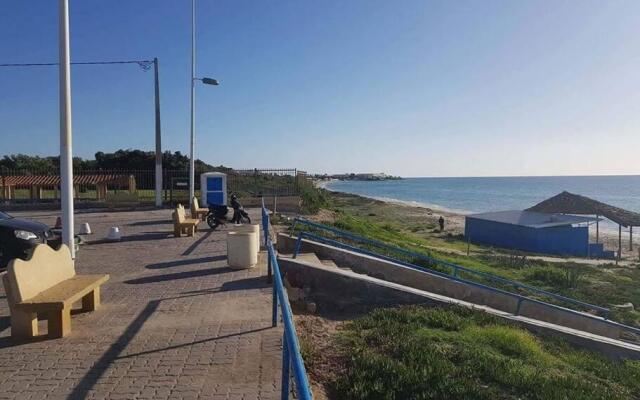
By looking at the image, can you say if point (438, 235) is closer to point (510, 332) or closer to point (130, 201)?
point (130, 201)

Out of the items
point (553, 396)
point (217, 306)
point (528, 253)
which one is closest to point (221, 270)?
point (217, 306)

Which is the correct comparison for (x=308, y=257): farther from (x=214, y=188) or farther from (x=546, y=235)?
(x=546, y=235)

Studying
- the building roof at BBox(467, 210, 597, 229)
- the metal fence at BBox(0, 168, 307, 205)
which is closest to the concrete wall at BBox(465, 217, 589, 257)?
the building roof at BBox(467, 210, 597, 229)

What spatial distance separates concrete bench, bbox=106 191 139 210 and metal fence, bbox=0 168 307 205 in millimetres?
250

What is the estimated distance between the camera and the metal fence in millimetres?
22906

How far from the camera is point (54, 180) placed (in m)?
26.3

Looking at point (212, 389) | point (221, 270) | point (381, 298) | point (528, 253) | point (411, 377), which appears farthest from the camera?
point (528, 253)

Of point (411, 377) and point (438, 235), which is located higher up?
point (411, 377)

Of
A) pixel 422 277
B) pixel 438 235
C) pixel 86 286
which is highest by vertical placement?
pixel 86 286

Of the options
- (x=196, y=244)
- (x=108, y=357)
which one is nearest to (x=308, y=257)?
(x=196, y=244)

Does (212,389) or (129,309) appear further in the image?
(129,309)

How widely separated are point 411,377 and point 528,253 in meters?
23.5

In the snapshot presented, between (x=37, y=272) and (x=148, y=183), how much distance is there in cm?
2293

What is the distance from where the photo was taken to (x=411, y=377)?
14.5 feet
